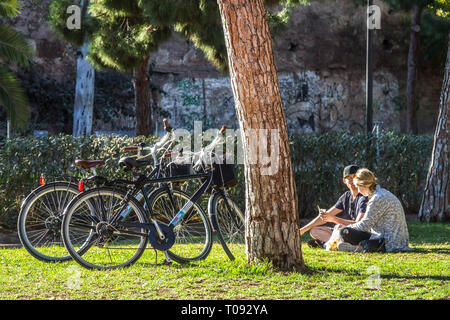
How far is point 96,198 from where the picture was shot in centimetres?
637

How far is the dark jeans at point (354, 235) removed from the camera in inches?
304

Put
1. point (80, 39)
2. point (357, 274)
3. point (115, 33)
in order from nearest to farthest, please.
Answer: point (357, 274) < point (115, 33) < point (80, 39)

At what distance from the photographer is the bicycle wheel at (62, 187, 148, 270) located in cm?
627

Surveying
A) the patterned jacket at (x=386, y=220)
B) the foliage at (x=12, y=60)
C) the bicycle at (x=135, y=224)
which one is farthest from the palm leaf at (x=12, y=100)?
the patterned jacket at (x=386, y=220)

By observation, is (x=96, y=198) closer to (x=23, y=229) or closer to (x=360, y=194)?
(x=23, y=229)

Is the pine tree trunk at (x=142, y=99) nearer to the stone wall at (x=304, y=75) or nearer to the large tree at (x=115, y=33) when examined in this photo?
the large tree at (x=115, y=33)

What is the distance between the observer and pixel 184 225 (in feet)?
23.0

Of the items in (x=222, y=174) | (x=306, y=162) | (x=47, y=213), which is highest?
(x=222, y=174)

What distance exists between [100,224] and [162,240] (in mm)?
Answer: 598

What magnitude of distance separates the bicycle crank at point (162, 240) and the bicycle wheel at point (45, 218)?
2.93 ft

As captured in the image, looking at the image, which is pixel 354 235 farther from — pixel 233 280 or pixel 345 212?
pixel 233 280

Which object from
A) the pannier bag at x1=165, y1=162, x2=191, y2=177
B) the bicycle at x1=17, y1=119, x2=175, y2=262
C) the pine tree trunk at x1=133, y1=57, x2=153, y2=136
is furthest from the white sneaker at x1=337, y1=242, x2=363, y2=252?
the pine tree trunk at x1=133, y1=57, x2=153, y2=136

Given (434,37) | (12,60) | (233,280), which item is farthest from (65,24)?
(434,37)
